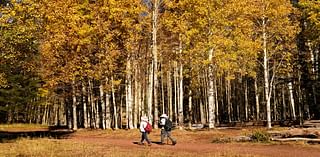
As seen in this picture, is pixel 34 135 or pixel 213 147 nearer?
pixel 213 147

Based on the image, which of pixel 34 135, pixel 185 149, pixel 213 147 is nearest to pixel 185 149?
pixel 185 149

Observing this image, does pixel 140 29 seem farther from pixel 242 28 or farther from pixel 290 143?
pixel 290 143

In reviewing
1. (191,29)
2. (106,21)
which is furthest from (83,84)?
(191,29)

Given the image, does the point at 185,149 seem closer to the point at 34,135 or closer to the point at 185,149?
the point at 185,149

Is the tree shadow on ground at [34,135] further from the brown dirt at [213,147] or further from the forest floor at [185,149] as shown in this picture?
the forest floor at [185,149]

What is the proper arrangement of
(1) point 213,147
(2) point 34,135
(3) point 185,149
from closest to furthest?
(3) point 185,149 < (1) point 213,147 < (2) point 34,135

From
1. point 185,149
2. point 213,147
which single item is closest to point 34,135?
point 185,149

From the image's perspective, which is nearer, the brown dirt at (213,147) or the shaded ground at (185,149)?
the shaded ground at (185,149)

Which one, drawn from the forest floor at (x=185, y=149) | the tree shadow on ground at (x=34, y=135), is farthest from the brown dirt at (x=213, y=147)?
the tree shadow on ground at (x=34, y=135)

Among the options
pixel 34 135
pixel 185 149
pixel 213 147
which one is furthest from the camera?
pixel 34 135

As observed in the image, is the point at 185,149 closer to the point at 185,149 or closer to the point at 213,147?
the point at 185,149

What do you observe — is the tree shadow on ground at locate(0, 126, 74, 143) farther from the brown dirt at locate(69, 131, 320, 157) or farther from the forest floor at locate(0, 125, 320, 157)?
the forest floor at locate(0, 125, 320, 157)

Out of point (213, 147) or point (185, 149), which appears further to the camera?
point (213, 147)

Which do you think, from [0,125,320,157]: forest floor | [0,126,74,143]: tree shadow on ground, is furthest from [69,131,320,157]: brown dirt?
[0,126,74,143]: tree shadow on ground
